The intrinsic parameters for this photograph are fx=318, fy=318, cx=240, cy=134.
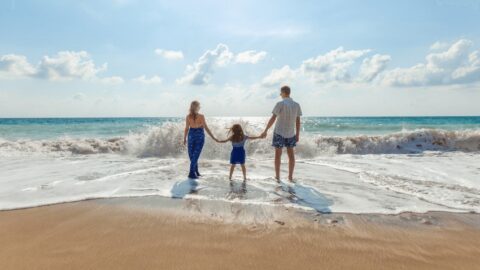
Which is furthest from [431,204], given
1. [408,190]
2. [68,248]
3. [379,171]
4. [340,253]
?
[68,248]

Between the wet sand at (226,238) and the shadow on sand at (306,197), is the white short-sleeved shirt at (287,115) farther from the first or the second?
the wet sand at (226,238)

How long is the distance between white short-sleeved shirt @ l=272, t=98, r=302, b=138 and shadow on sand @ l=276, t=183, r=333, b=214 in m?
1.13

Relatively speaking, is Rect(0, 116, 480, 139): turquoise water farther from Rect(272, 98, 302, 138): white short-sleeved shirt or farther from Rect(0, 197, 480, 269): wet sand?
Rect(0, 197, 480, 269): wet sand

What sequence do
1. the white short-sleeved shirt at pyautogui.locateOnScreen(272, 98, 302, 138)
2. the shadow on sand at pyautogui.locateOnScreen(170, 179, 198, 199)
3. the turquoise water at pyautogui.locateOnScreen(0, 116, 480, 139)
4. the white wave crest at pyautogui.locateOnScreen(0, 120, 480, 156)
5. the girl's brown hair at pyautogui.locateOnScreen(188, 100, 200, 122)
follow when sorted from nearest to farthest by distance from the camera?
the shadow on sand at pyautogui.locateOnScreen(170, 179, 198, 199), the white short-sleeved shirt at pyautogui.locateOnScreen(272, 98, 302, 138), the girl's brown hair at pyautogui.locateOnScreen(188, 100, 200, 122), the white wave crest at pyautogui.locateOnScreen(0, 120, 480, 156), the turquoise water at pyautogui.locateOnScreen(0, 116, 480, 139)

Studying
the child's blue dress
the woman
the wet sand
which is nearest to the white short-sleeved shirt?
the child's blue dress

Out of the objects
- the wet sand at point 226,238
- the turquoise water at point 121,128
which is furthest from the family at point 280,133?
the turquoise water at point 121,128

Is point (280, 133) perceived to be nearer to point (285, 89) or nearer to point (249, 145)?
point (285, 89)

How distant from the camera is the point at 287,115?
6652 mm

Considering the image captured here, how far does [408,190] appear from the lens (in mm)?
5855

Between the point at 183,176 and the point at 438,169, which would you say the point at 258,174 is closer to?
the point at 183,176

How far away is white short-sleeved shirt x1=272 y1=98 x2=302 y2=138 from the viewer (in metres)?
6.65

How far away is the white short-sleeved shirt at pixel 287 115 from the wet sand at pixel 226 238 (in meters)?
2.50

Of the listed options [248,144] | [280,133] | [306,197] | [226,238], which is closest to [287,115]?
[280,133]

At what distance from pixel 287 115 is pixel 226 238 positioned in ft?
12.4
